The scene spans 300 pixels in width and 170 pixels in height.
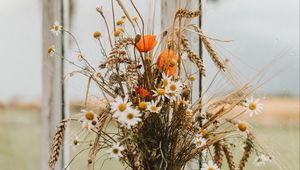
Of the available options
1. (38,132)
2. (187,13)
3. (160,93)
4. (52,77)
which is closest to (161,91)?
(160,93)

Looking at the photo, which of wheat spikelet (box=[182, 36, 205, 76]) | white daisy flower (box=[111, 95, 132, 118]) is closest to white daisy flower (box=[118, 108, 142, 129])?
white daisy flower (box=[111, 95, 132, 118])

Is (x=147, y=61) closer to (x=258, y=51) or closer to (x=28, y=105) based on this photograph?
(x=258, y=51)

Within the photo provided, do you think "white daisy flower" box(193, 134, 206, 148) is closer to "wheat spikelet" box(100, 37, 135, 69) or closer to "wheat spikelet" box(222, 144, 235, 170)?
"wheat spikelet" box(222, 144, 235, 170)

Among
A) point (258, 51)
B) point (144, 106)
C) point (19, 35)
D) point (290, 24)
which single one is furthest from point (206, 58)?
point (19, 35)

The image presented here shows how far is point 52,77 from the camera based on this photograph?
2146mm

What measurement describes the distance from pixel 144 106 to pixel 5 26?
1.03 m

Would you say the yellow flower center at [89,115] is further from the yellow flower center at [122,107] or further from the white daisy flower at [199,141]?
the white daisy flower at [199,141]

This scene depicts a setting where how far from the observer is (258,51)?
2.04 metres

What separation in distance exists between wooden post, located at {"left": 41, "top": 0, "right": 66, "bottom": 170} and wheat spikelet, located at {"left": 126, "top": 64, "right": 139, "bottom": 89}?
0.67 metres

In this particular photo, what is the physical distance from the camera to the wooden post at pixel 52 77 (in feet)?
6.98

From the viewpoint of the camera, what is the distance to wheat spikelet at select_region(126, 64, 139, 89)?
1.51m

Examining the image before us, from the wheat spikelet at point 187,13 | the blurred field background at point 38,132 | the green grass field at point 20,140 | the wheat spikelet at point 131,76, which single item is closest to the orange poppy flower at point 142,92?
the wheat spikelet at point 131,76

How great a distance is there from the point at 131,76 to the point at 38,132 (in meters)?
Answer: 0.83

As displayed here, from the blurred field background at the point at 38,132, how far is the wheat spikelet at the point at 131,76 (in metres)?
0.62
